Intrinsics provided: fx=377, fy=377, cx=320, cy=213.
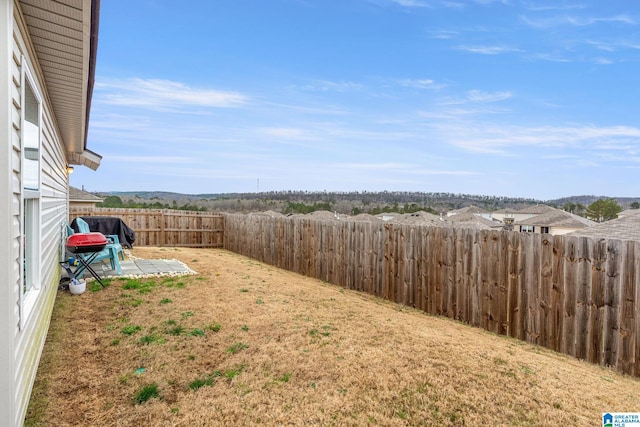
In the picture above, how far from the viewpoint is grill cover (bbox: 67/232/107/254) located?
5.89m

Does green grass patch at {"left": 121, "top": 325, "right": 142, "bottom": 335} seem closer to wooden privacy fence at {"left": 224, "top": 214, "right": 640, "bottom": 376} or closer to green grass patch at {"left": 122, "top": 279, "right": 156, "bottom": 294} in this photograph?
green grass patch at {"left": 122, "top": 279, "right": 156, "bottom": 294}

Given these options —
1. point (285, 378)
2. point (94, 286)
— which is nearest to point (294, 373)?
point (285, 378)

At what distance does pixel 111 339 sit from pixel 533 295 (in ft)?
17.8

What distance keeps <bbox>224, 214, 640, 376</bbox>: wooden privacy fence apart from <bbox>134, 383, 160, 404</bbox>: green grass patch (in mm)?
4638

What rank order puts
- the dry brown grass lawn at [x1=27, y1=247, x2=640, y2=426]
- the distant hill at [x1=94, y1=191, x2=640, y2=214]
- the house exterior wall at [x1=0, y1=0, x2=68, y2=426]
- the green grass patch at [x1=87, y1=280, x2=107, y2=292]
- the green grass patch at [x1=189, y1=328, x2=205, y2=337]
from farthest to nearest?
the distant hill at [x1=94, y1=191, x2=640, y2=214] < the green grass patch at [x1=87, y1=280, x2=107, y2=292] < the green grass patch at [x1=189, y1=328, x2=205, y2=337] < the dry brown grass lawn at [x1=27, y1=247, x2=640, y2=426] < the house exterior wall at [x1=0, y1=0, x2=68, y2=426]

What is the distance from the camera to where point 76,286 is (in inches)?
231

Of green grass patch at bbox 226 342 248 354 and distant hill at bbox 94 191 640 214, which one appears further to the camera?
distant hill at bbox 94 191 640 214

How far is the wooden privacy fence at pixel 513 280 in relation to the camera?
14.3ft

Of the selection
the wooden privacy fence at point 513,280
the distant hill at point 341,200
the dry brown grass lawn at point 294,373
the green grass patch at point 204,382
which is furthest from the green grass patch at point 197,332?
the distant hill at point 341,200

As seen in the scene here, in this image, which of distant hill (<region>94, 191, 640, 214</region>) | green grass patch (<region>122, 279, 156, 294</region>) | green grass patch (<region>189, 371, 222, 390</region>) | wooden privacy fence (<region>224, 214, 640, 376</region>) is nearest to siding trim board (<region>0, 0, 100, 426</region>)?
green grass patch (<region>189, 371, 222, 390</region>)

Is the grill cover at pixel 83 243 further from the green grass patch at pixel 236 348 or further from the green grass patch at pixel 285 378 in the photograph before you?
the green grass patch at pixel 285 378

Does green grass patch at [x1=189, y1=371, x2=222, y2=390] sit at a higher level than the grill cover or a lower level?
lower

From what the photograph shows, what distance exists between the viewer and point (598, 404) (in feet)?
9.93

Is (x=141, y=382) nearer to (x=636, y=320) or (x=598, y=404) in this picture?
(x=598, y=404)
